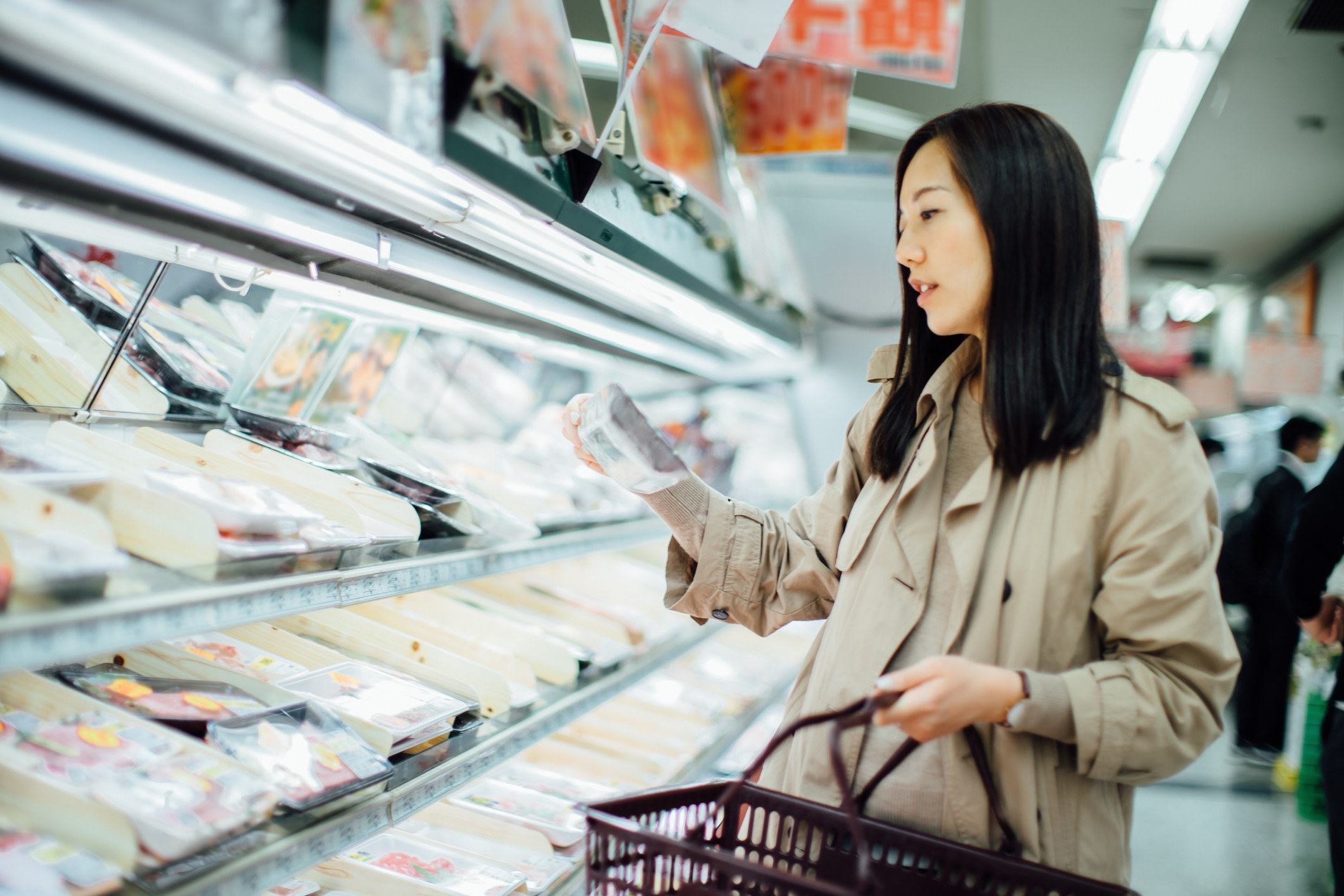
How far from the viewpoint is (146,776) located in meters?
1.11

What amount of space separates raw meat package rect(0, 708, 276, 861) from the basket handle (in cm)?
62

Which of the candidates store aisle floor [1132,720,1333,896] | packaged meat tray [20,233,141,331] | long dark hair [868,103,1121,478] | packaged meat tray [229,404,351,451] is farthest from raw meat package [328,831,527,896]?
store aisle floor [1132,720,1333,896]

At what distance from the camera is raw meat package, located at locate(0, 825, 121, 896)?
92 centimetres

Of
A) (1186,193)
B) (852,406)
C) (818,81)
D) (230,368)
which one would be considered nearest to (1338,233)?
(1186,193)

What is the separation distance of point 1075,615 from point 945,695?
0.29m

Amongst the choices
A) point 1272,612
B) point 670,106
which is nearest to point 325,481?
Answer: point 670,106

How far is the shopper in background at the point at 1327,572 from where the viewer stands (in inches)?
97.8

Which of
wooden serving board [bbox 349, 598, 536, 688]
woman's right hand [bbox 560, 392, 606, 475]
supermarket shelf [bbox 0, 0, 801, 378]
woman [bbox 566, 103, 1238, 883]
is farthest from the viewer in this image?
wooden serving board [bbox 349, 598, 536, 688]

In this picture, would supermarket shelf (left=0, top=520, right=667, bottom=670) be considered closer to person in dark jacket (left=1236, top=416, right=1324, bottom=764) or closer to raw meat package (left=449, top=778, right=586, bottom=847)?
raw meat package (left=449, top=778, right=586, bottom=847)

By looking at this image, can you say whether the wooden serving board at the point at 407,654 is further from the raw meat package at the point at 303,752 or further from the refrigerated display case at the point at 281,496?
the raw meat package at the point at 303,752

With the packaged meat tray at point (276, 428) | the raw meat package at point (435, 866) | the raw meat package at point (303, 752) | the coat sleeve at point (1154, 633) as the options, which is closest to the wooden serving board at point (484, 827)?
the raw meat package at point (435, 866)

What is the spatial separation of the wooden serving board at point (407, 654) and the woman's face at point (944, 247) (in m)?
1.14

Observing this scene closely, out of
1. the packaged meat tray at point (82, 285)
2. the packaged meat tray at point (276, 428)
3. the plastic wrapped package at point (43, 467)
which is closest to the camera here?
the plastic wrapped package at point (43, 467)

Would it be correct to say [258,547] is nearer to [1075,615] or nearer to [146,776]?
[146,776]
